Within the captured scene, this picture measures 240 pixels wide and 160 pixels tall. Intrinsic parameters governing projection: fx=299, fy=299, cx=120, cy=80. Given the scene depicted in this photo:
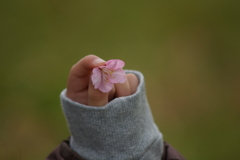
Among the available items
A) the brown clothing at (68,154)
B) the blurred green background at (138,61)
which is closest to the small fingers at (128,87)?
the brown clothing at (68,154)

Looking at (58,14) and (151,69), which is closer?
(151,69)

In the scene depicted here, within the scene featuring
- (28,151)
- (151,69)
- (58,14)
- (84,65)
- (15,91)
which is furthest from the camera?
(58,14)

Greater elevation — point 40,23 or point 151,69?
point 40,23

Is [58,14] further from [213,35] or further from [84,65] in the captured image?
[84,65]

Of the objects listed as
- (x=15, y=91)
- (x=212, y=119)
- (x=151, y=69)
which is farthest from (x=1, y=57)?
(x=212, y=119)

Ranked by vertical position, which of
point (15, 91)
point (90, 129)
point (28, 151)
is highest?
point (90, 129)

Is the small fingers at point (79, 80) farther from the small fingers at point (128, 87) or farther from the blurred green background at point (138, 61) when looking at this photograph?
the blurred green background at point (138, 61)

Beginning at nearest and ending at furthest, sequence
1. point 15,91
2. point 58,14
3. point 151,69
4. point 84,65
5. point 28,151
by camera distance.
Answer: point 84,65 → point 28,151 → point 15,91 → point 151,69 → point 58,14
